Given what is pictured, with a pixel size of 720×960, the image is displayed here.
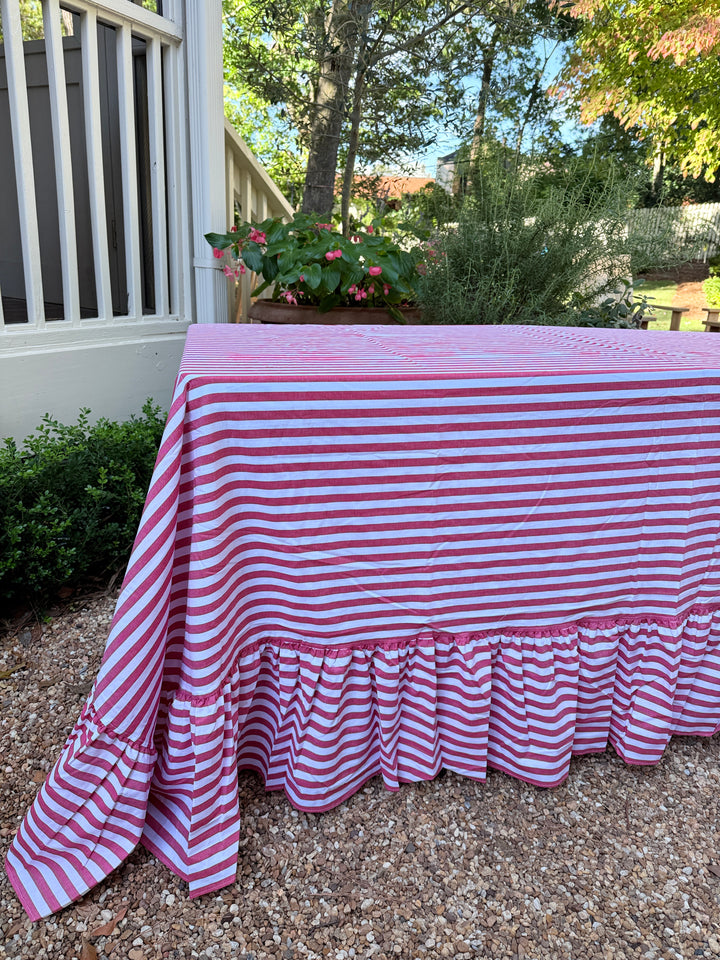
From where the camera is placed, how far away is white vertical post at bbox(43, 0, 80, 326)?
2.31m

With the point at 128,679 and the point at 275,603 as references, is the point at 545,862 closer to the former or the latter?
the point at 275,603

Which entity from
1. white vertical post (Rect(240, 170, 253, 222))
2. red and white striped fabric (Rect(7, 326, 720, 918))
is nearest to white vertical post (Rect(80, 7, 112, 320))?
red and white striped fabric (Rect(7, 326, 720, 918))

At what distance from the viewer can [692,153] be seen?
9.86 meters

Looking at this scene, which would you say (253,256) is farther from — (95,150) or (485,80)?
(485,80)

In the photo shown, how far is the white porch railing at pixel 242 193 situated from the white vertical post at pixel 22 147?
129 cm

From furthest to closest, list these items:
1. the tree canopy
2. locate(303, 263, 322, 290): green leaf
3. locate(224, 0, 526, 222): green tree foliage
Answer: the tree canopy < locate(224, 0, 526, 222): green tree foliage < locate(303, 263, 322, 290): green leaf

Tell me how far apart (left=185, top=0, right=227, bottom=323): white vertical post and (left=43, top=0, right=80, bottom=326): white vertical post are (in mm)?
684

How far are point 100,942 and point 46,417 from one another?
64.5 inches

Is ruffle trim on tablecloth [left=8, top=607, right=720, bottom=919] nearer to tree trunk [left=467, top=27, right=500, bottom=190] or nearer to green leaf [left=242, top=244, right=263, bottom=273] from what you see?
green leaf [left=242, top=244, right=263, bottom=273]

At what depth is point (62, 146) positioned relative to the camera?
7.99ft

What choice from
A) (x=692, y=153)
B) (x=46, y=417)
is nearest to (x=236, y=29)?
(x=692, y=153)

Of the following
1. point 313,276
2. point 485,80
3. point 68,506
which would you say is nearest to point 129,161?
point 313,276

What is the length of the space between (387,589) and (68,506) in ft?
4.09

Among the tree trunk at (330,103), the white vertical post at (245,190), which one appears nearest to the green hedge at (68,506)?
the white vertical post at (245,190)
